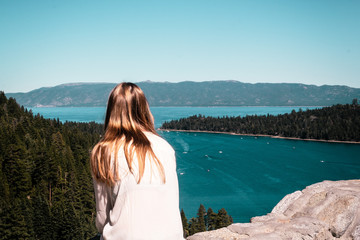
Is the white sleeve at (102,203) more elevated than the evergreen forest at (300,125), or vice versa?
the white sleeve at (102,203)

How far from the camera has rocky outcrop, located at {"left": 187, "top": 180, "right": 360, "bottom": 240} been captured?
419 centimetres

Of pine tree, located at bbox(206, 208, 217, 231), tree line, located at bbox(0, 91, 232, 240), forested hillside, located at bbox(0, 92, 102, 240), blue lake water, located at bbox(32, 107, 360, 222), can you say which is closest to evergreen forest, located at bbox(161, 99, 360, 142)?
blue lake water, located at bbox(32, 107, 360, 222)

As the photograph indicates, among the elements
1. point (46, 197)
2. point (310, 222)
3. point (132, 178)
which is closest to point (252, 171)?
point (46, 197)

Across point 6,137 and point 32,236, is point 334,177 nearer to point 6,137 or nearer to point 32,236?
point 32,236

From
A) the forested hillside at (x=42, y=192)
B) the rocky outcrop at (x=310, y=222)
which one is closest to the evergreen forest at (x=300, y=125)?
the forested hillside at (x=42, y=192)

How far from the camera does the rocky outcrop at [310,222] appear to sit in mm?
4188

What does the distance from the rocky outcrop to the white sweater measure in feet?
6.77

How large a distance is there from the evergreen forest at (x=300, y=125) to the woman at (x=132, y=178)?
14345cm

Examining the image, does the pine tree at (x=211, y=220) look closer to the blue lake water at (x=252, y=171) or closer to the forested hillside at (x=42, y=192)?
the blue lake water at (x=252, y=171)

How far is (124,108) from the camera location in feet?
7.77

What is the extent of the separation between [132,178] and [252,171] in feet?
267

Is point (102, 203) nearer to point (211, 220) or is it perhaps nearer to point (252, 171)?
point (211, 220)

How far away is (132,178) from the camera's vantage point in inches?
83.4

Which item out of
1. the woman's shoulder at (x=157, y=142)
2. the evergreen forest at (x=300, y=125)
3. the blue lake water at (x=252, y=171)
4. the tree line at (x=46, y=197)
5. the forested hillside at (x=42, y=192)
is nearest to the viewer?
the woman's shoulder at (x=157, y=142)
